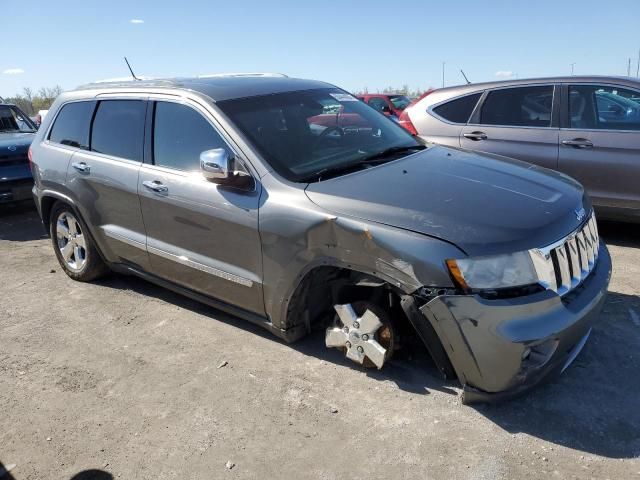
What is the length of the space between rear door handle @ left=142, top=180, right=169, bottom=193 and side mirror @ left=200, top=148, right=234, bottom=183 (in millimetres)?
574

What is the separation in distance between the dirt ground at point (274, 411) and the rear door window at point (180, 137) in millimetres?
1270

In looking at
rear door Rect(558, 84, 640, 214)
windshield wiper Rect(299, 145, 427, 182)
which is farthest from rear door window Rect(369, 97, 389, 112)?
windshield wiper Rect(299, 145, 427, 182)

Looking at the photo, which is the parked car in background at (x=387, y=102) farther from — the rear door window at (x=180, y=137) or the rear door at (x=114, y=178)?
the rear door window at (x=180, y=137)

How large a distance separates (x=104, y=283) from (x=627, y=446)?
4.45 metres

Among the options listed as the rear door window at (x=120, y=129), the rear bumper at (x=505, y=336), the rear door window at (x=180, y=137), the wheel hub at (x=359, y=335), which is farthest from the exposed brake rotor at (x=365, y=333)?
the rear door window at (x=120, y=129)

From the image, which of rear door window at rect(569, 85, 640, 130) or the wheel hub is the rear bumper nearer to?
the wheel hub

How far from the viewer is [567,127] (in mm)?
5645

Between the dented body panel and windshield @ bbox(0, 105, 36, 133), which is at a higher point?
windshield @ bbox(0, 105, 36, 133)

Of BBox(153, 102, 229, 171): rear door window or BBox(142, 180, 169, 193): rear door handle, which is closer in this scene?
BBox(153, 102, 229, 171): rear door window

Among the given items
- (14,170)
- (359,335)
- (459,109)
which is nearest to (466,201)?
(359,335)

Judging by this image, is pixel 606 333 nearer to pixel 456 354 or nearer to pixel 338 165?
pixel 456 354

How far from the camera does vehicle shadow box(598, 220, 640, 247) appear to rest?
18.1ft

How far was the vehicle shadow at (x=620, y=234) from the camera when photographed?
552 centimetres

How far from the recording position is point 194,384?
3463 millimetres
